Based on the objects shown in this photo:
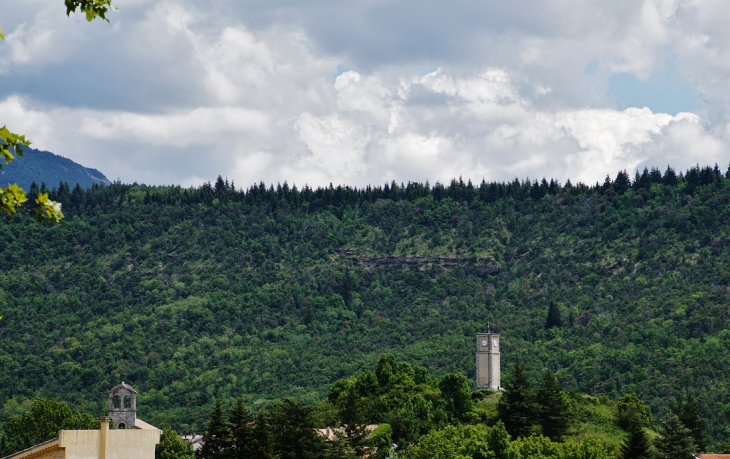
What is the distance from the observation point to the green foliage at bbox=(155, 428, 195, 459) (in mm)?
92562

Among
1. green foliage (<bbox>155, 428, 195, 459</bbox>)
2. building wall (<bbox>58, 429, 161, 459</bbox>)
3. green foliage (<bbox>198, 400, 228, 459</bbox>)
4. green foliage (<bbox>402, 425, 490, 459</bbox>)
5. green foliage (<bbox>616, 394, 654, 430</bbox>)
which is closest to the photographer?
building wall (<bbox>58, 429, 161, 459</bbox>)

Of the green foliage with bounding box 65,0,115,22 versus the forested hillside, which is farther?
the forested hillside

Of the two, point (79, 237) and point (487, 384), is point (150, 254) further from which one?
point (487, 384)

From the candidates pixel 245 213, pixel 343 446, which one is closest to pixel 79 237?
pixel 245 213

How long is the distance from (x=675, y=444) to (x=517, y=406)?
559 inches

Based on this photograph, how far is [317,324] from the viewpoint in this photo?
568ft

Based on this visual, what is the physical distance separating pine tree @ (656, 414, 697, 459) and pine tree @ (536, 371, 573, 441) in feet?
31.5

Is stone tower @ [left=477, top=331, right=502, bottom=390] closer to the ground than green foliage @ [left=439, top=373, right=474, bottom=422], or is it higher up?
higher up

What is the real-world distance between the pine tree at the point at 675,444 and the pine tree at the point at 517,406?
11.4 m

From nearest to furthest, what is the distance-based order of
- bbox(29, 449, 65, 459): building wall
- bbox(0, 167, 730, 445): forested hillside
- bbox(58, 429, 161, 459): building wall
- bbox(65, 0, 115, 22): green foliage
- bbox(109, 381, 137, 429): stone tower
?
bbox(65, 0, 115, 22): green foliage → bbox(58, 429, 161, 459): building wall → bbox(29, 449, 65, 459): building wall → bbox(109, 381, 137, 429): stone tower → bbox(0, 167, 730, 445): forested hillside

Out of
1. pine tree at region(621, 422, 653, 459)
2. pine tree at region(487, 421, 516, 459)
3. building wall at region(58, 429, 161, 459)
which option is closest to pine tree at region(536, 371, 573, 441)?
pine tree at region(621, 422, 653, 459)

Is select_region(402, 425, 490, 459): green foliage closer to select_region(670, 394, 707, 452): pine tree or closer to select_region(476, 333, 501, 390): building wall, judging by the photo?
select_region(670, 394, 707, 452): pine tree

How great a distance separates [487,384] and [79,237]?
92.4m

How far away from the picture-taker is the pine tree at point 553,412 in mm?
96062
